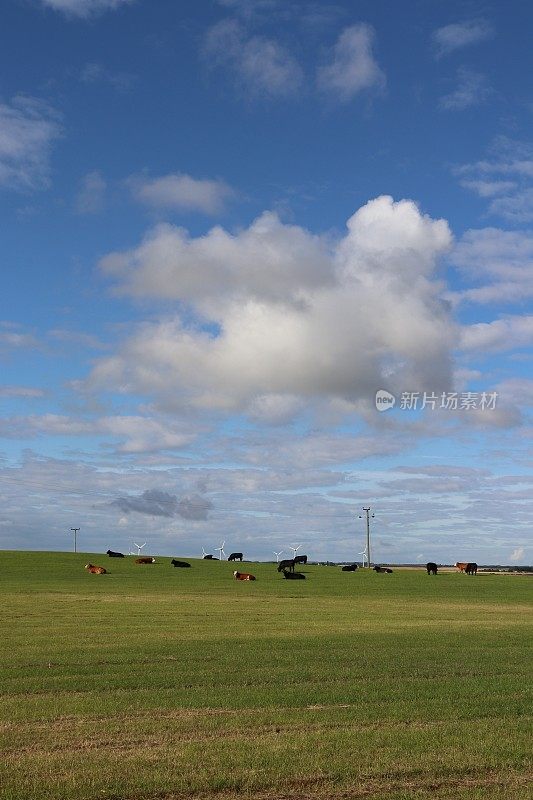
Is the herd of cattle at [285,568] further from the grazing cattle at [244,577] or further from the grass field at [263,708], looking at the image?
the grass field at [263,708]

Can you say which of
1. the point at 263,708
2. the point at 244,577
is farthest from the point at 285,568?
the point at 263,708

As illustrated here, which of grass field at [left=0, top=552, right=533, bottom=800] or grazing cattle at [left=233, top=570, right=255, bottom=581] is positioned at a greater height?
grass field at [left=0, top=552, right=533, bottom=800]

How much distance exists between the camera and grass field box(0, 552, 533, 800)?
9992 millimetres

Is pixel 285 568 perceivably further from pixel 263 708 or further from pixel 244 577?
pixel 263 708

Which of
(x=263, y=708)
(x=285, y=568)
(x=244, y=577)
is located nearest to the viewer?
(x=263, y=708)

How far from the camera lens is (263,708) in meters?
14.1

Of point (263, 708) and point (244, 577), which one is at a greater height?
point (263, 708)

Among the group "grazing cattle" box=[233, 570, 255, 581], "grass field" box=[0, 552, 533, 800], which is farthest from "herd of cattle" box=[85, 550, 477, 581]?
"grass field" box=[0, 552, 533, 800]

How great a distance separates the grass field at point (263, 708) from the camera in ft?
32.8

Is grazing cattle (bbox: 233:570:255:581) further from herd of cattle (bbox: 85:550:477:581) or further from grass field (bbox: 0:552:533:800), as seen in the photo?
grass field (bbox: 0:552:533:800)

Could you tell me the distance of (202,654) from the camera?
21.0 m

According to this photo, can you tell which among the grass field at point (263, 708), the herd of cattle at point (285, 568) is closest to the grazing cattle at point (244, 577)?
the herd of cattle at point (285, 568)

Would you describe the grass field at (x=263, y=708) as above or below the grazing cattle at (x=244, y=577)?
above

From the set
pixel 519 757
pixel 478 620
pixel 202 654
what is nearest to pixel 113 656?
pixel 202 654
